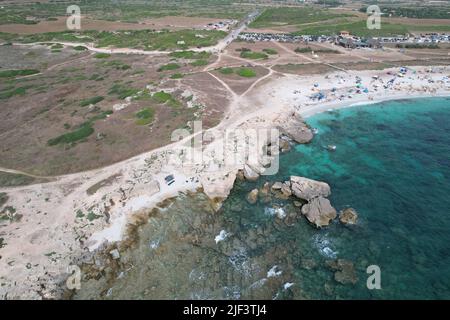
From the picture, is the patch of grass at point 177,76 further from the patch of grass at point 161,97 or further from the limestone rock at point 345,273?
the limestone rock at point 345,273

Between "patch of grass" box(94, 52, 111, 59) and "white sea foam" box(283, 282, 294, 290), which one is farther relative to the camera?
"patch of grass" box(94, 52, 111, 59)

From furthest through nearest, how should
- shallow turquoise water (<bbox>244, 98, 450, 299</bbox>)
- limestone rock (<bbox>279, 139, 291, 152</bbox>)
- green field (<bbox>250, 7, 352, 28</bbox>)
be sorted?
green field (<bbox>250, 7, 352, 28</bbox>) → limestone rock (<bbox>279, 139, 291, 152</bbox>) → shallow turquoise water (<bbox>244, 98, 450, 299</bbox>)

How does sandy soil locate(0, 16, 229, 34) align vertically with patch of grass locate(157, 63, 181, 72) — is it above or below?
above

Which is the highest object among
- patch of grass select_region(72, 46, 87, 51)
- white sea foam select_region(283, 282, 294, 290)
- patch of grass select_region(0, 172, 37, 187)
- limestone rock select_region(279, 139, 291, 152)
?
patch of grass select_region(72, 46, 87, 51)

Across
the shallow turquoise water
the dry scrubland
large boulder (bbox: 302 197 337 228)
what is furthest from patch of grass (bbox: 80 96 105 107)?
large boulder (bbox: 302 197 337 228)

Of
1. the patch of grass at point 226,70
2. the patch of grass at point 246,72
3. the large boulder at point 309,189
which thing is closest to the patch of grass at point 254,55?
the patch of grass at point 246,72

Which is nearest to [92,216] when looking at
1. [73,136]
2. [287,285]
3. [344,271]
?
[73,136]

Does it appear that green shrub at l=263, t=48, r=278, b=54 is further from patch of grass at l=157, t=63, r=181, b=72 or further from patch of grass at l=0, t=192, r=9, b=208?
patch of grass at l=0, t=192, r=9, b=208

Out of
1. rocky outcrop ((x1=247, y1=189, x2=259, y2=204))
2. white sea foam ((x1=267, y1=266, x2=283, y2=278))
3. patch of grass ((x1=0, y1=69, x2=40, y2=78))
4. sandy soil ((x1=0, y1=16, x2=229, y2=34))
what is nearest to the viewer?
white sea foam ((x1=267, y1=266, x2=283, y2=278))
